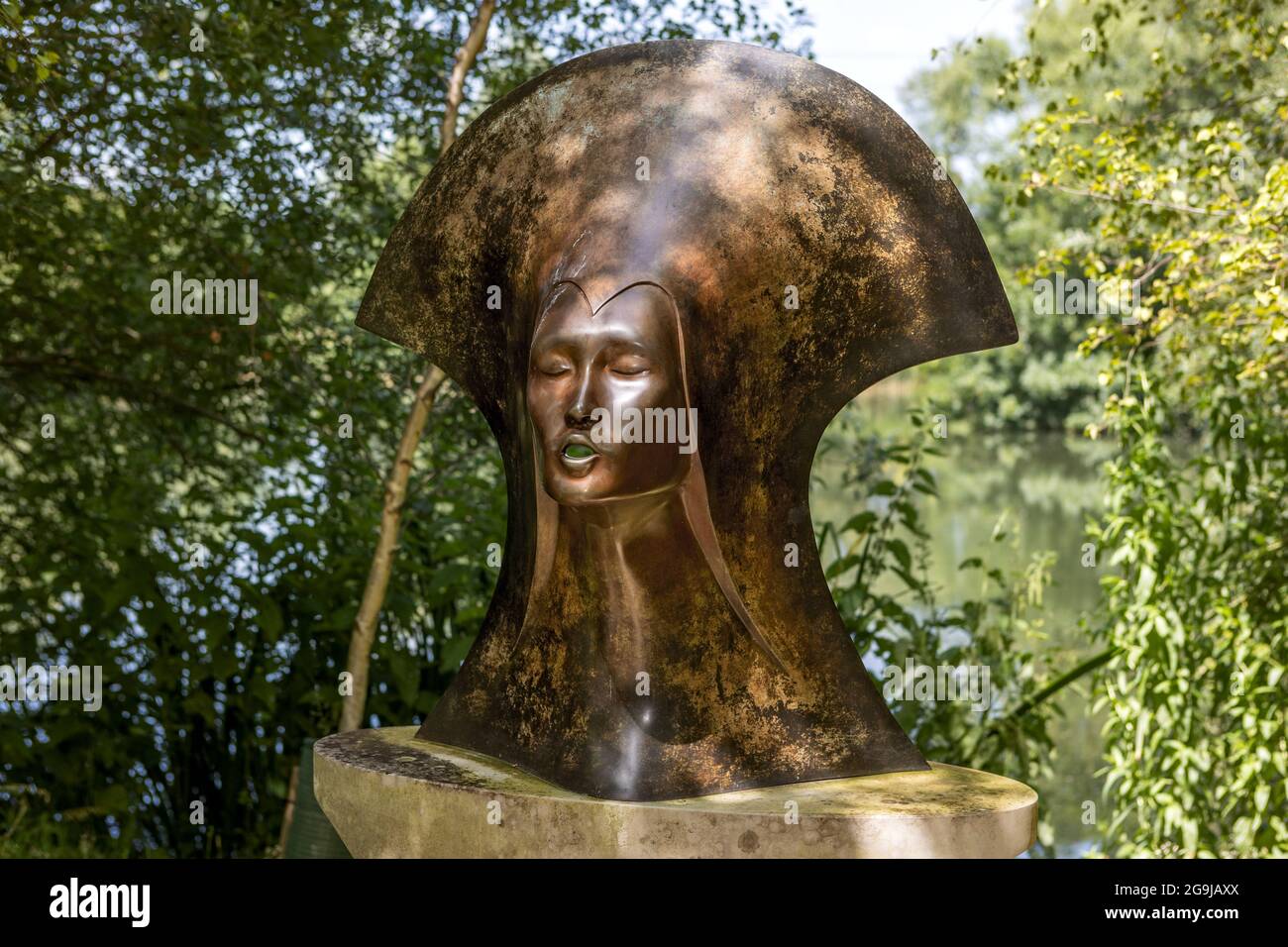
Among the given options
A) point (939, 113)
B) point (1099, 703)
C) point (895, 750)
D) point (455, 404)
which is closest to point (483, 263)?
point (895, 750)

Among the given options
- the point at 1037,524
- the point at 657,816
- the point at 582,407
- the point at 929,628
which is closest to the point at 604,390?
the point at 582,407

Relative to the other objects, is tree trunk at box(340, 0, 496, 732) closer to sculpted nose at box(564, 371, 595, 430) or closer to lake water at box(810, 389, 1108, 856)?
sculpted nose at box(564, 371, 595, 430)

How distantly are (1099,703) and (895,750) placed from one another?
94.9 inches

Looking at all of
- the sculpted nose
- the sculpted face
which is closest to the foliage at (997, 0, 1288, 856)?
the sculpted face

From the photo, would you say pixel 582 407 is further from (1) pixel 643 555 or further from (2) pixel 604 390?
(1) pixel 643 555

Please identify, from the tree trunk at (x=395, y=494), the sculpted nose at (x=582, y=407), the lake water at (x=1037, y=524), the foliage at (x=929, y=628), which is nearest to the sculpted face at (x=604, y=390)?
the sculpted nose at (x=582, y=407)

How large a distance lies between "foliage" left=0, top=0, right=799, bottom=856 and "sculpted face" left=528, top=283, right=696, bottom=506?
72.8 inches

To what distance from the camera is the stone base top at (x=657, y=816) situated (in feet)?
10.2

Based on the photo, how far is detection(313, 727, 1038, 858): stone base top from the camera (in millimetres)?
3094

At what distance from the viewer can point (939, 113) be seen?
29.1 meters

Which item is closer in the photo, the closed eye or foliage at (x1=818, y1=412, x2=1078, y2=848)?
the closed eye

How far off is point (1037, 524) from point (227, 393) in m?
10.9

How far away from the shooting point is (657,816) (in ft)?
10.2
